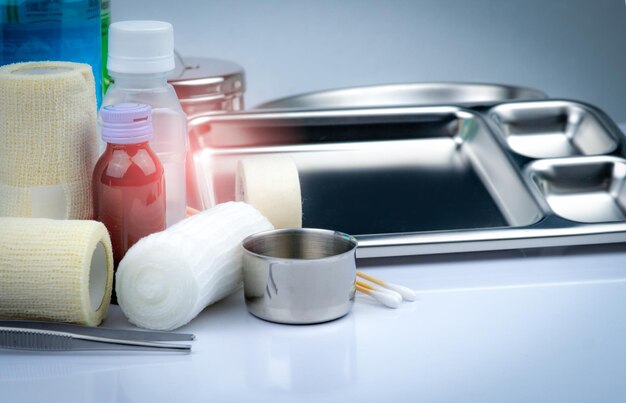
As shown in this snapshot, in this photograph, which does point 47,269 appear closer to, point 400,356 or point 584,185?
point 400,356

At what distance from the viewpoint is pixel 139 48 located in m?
0.78

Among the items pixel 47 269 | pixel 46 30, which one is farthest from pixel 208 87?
pixel 47 269

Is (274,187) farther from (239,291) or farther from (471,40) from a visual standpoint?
(471,40)

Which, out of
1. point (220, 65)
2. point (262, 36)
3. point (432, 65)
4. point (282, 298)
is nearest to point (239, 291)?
point (282, 298)

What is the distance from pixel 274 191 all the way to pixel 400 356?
8.9 inches

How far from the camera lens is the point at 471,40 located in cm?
182

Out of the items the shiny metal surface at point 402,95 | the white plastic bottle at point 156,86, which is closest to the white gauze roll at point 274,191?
the white plastic bottle at point 156,86

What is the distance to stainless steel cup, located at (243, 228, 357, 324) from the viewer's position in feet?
2.40

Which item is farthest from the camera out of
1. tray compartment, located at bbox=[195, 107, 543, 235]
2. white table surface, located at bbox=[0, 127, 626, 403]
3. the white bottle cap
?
tray compartment, located at bbox=[195, 107, 543, 235]

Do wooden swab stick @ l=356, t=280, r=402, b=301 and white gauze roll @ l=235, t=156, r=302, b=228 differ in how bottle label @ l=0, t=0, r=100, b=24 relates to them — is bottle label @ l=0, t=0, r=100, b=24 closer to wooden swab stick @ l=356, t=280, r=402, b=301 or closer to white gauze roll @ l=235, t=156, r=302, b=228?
white gauze roll @ l=235, t=156, r=302, b=228

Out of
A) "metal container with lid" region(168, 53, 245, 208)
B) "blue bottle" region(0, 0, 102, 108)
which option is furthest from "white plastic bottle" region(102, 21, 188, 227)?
"metal container with lid" region(168, 53, 245, 208)

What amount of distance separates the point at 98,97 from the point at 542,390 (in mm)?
531

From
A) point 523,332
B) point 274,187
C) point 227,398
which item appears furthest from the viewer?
point 274,187

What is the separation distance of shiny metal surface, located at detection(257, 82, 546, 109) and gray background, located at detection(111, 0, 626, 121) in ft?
0.41
